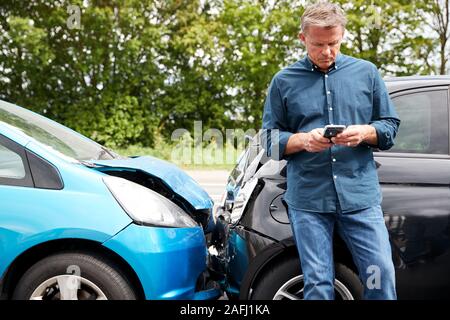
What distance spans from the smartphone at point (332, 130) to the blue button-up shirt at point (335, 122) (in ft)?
0.54

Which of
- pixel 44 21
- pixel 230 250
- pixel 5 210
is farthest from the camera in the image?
pixel 44 21

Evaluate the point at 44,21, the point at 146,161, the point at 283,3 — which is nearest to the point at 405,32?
the point at 283,3

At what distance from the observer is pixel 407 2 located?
16.7m

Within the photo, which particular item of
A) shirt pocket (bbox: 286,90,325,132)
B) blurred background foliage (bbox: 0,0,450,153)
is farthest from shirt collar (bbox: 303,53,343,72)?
blurred background foliage (bbox: 0,0,450,153)

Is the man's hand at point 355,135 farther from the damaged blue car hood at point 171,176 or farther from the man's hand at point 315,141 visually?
the damaged blue car hood at point 171,176

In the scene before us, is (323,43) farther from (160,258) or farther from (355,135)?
(160,258)

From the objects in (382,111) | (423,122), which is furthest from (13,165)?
(423,122)

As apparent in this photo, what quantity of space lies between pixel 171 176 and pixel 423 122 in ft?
5.41

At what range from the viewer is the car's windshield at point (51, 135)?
2828 millimetres

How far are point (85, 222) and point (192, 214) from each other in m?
0.99

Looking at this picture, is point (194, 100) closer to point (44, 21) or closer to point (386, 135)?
point (44, 21)

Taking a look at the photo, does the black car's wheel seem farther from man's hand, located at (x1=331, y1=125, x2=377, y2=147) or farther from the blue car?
man's hand, located at (x1=331, y1=125, x2=377, y2=147)

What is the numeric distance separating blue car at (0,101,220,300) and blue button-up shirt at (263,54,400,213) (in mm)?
778

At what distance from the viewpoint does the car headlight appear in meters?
2.43
